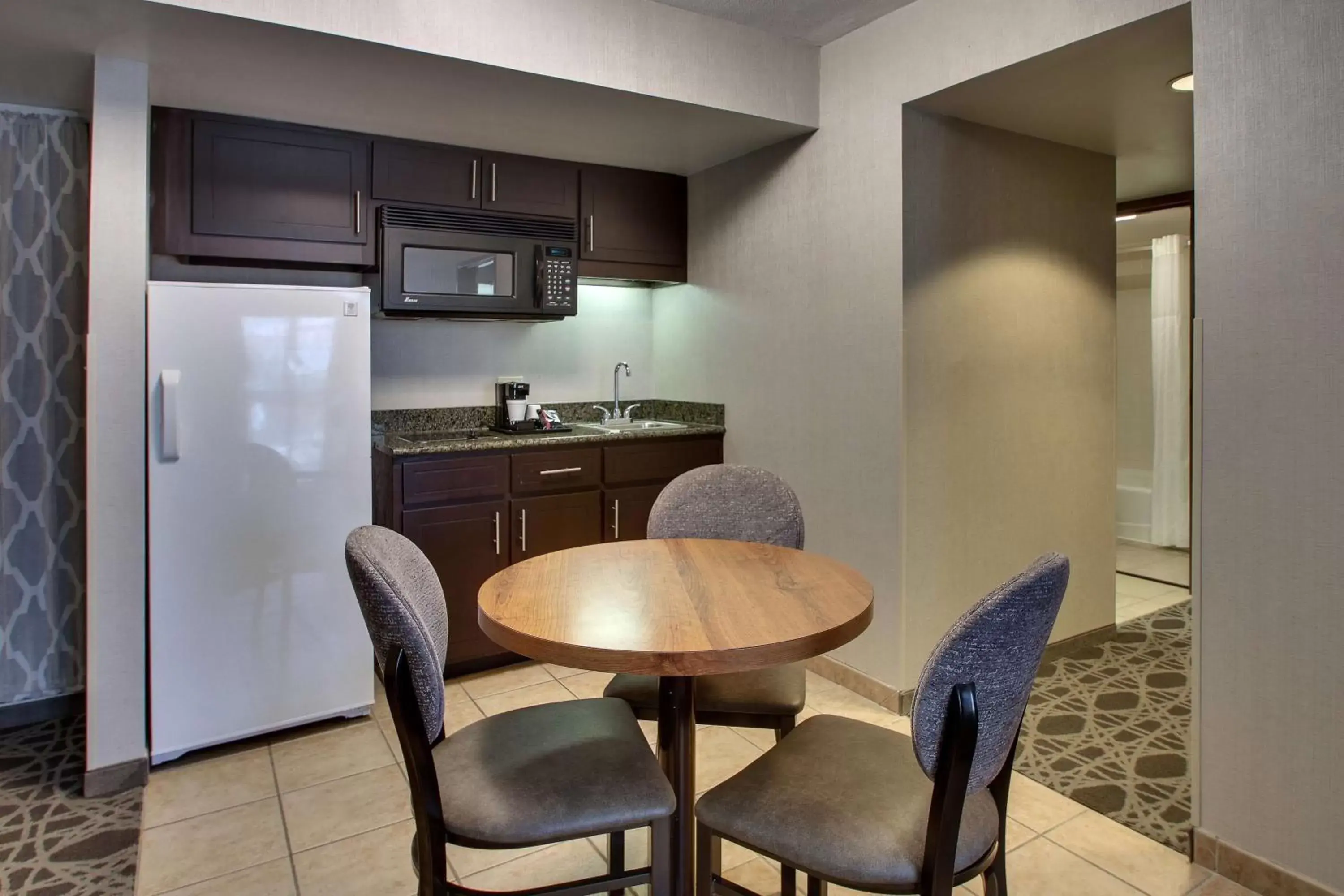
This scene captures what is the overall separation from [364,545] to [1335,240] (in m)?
2.10

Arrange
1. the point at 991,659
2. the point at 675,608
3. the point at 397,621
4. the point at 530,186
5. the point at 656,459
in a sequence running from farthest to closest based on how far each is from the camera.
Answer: the point at 656,459
the point at 530,186
the point at 675,608
the point at 397,621
the point at 991,659

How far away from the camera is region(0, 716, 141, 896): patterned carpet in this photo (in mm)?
2035

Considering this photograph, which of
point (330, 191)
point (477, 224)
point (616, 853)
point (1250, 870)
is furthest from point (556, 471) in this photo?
point (1250, 870)

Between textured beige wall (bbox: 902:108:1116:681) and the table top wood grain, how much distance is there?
1245mm

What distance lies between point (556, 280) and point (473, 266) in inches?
14.3

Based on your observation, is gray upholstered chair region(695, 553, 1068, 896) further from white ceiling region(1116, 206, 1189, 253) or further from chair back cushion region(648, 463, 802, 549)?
white ceiling region(1116, 206, 1189, 253)

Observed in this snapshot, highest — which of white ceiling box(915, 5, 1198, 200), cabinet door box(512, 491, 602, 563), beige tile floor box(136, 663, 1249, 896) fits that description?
white ceiling box(915, 5, 1198, 200)

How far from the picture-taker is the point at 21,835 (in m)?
2.23

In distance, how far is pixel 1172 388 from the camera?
215 inches

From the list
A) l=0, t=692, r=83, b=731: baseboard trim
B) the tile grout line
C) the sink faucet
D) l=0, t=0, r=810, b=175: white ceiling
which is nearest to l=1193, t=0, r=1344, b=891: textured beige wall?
l=0, t=0, r=810, b=175: white ceiling

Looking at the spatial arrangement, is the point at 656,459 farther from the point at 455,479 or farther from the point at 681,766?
the point at 681,766

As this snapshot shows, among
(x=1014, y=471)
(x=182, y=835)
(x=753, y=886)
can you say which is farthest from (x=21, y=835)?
(x=1014, y=471)

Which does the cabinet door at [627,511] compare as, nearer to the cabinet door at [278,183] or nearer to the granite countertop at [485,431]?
the granite countertop at [485,431]

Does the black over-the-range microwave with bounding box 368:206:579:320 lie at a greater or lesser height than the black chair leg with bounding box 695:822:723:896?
greater
